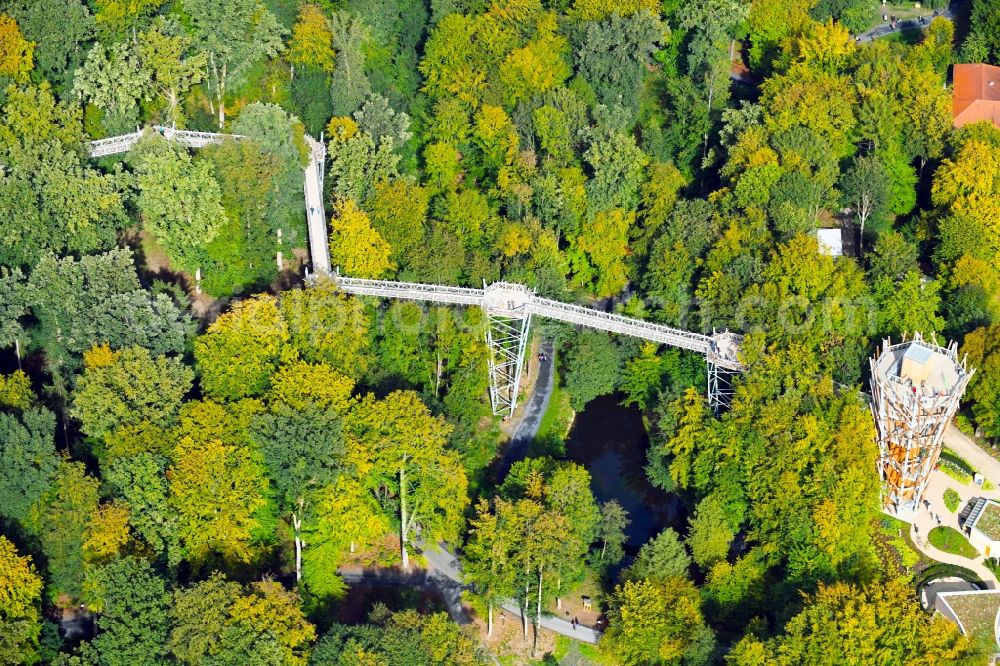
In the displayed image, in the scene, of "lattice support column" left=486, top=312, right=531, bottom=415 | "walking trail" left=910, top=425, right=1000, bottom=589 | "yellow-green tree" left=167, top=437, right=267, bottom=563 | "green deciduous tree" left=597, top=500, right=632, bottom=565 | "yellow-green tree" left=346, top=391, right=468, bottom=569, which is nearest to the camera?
"yellow-green tree" left=167, top=437, right=267, bottom=563

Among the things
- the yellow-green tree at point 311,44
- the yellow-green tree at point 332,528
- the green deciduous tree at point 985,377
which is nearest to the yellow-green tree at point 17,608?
the yellow-green tree at point 332,528

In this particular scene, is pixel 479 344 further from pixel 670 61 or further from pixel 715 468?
pixel 670 61

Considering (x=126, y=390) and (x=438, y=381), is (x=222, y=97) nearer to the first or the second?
(x=438, y=381)

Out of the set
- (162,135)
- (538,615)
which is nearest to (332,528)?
(538,615)

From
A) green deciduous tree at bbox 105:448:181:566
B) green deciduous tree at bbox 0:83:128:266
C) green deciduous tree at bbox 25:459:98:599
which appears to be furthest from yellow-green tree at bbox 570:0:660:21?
green deciduous tree at bbox 25:459:98:599

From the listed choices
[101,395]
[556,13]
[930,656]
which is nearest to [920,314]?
[930,656]

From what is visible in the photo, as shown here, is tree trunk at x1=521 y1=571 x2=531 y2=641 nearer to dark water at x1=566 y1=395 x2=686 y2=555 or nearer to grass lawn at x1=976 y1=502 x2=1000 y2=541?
dark water at x1=566 y1=395 x2=686 y2=555
